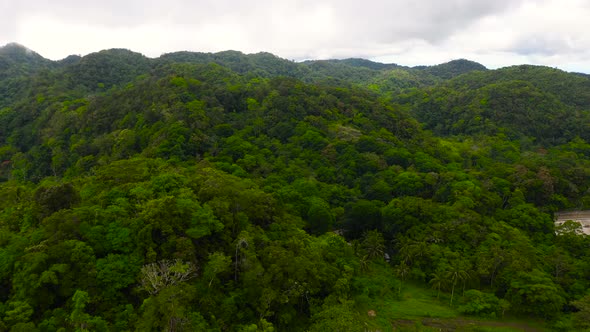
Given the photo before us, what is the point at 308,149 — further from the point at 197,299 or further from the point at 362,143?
the point at 197,299

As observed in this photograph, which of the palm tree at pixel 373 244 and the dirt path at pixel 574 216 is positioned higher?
the dirt path at pixel 574 216

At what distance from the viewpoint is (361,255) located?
3394cm

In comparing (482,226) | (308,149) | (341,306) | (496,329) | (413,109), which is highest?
(413,109)

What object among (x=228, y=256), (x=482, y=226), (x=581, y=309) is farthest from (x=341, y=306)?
(x=482, y=226)

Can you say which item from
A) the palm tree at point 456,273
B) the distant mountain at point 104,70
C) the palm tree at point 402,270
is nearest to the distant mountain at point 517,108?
the palm tree at point 456,273

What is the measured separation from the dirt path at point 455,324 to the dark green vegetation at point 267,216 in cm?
68

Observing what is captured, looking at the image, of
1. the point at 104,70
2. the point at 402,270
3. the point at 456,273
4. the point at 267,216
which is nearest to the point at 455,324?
the point at 456,273

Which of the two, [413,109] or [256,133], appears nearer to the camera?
[256,133]

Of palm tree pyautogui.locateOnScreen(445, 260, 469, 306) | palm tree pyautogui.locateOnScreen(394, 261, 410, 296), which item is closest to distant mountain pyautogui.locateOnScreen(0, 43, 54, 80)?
palm tree pyautogui.locateOnScreen(394, 261, 410, 296)

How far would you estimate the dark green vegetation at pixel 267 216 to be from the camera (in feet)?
64.5

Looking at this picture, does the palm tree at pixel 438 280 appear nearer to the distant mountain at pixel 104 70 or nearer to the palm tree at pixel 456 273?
the palm tree at pixel 456 273

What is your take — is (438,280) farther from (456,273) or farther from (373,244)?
(373,244)

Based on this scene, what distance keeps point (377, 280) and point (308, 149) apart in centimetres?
2511

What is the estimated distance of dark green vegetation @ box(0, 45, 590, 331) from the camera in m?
19.7
